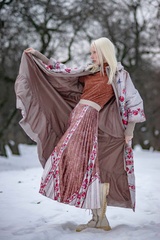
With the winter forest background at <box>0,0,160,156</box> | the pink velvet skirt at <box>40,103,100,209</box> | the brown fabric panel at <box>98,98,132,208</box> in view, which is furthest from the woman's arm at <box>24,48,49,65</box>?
the winter forest background at <box>0,0,160,156</box>

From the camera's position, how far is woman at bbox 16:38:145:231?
350 cm

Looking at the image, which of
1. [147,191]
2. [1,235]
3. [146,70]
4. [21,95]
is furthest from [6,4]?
[146,70]

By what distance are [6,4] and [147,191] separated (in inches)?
272

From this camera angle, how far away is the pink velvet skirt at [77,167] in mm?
3455

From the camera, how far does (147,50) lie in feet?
56.0

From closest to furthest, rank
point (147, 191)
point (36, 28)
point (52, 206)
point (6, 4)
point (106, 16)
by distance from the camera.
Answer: point (52, 206)
point (147, 191)
point (6, 4)
point (36, 28)
point (106, 16)

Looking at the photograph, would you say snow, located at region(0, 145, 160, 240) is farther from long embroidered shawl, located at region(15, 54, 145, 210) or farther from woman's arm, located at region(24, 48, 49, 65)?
woman's arm, located at region(24, 48, 49, 65)

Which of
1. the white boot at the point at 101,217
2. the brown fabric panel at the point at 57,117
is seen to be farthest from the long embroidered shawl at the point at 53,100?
the white boot at the point at 101,217

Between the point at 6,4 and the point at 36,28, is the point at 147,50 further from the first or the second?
the point at 6,4

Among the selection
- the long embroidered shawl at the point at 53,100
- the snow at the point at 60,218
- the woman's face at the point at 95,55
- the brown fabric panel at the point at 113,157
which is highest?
the woman's face at the point at 95,55

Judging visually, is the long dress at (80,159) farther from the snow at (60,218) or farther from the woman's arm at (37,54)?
the woman's arm at (37,54)

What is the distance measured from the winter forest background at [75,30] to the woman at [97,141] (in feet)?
24.5

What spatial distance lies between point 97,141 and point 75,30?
37.4 feet

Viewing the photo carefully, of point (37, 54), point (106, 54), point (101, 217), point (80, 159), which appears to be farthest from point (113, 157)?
point (37, 54)
